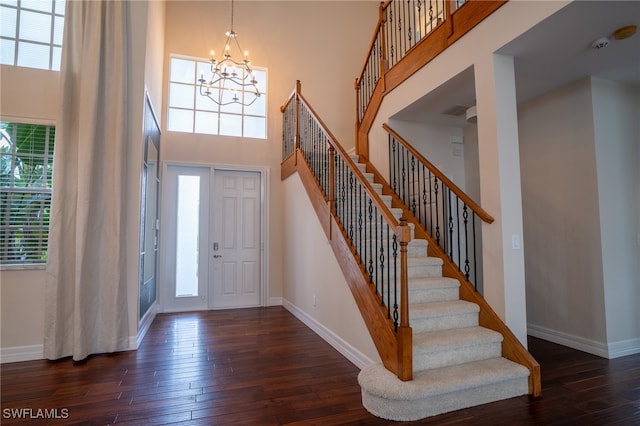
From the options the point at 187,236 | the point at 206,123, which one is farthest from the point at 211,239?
the point at 206,123

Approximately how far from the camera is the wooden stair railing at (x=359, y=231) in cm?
237

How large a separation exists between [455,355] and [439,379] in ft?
1.16

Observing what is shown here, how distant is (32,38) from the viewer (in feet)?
11.2

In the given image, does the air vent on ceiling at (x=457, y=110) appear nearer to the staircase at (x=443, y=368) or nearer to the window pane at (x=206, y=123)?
the staircase at (x=443, y=368)

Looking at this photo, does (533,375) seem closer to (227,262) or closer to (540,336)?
(540,336)

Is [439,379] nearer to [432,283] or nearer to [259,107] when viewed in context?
[432,283]

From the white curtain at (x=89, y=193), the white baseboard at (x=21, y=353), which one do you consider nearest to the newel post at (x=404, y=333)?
the white curtain at (x=89, y=193)

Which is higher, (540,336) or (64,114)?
(64,114)

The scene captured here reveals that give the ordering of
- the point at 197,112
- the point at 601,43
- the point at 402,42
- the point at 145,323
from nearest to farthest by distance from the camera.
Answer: the point at 601,43 → the point at 145,323 → the point at 402,42 → the point at 197,112

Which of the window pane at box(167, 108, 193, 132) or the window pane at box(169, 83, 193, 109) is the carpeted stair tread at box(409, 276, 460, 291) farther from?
the window pane at box(169, 83, 193, 109)

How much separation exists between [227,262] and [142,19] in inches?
134

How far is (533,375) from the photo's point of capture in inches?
95.6

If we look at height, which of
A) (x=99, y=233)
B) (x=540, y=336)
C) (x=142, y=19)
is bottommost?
(x=540, y=336)

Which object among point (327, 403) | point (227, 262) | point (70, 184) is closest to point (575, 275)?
point (327, 403)
